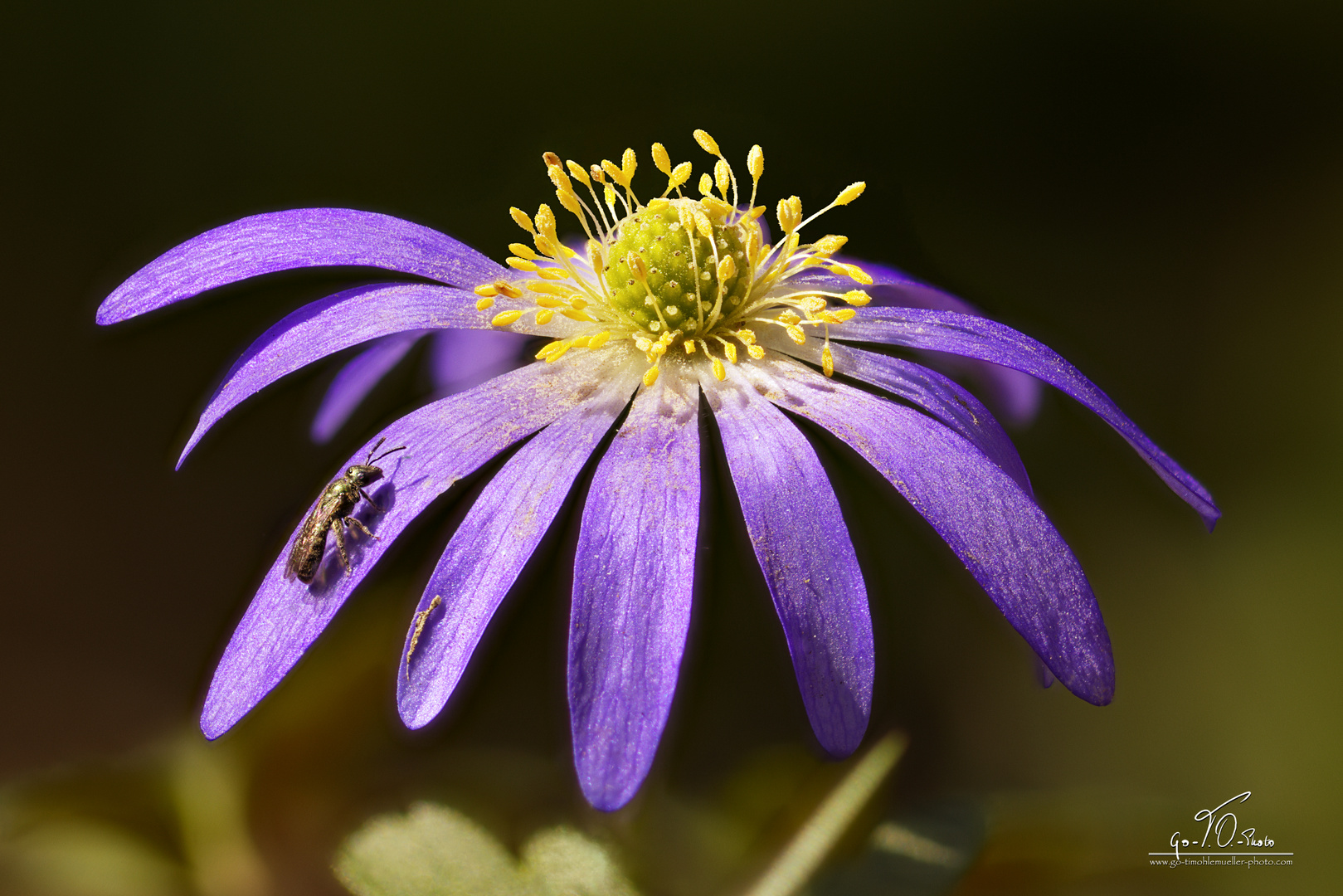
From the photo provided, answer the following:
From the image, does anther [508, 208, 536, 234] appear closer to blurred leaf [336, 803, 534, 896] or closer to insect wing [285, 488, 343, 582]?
insect wing [285, 488, 343, 582]

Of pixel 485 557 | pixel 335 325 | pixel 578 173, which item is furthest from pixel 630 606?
pixel 578 173

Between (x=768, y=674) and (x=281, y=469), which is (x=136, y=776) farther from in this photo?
(x=768, y=674)

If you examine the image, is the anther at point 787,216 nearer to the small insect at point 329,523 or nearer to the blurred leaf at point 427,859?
the small insect at point 329,523

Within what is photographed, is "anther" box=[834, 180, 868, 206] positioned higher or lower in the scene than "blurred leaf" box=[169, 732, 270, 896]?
higher

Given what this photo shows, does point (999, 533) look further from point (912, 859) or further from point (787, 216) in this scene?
point (787, 216)

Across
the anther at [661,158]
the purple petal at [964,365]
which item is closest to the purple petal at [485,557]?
the anther at [661,158]
